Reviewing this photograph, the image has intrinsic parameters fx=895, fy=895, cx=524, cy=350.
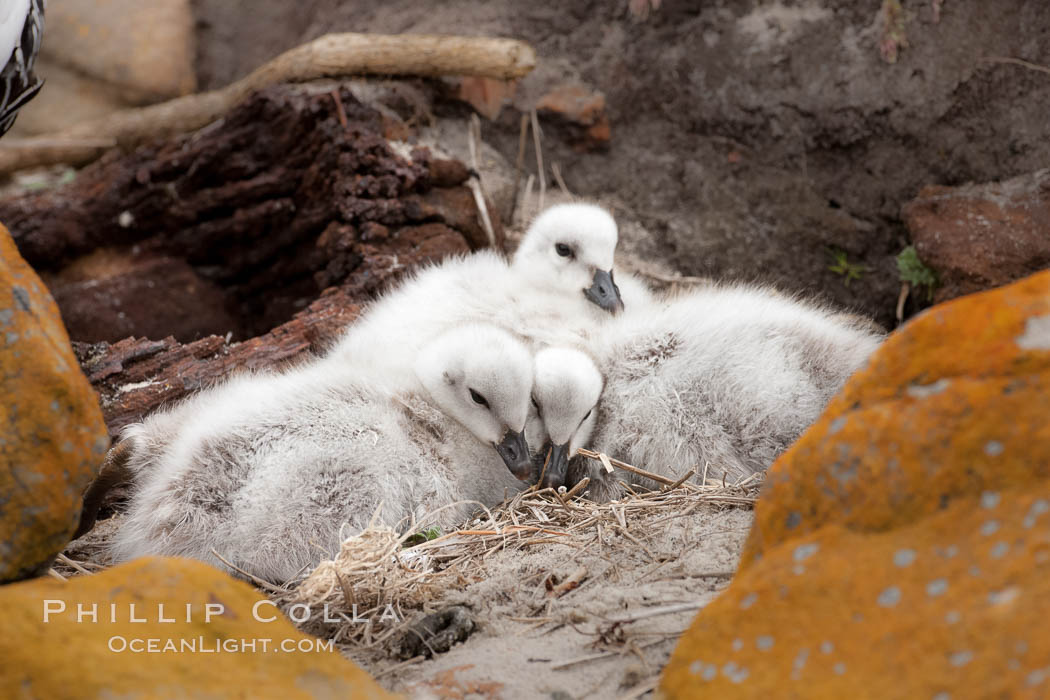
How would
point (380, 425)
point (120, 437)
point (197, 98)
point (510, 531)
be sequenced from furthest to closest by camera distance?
point (197, 98)
point (120, 437)
point (380, 425)
point (510, 531)

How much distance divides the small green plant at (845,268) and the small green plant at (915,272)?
304mm

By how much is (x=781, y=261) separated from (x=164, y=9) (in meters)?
5.68

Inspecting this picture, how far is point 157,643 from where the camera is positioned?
1.62 metres

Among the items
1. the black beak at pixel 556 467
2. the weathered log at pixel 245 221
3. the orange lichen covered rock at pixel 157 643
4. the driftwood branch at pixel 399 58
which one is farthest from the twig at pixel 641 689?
the driftwood branch at pixel 399 58

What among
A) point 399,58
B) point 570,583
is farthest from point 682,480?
point 399,58

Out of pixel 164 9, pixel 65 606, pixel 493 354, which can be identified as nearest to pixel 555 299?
pixel 493 354

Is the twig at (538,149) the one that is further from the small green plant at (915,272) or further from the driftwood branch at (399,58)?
the small green plant at (915,272)

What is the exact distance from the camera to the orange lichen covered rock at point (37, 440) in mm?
1807

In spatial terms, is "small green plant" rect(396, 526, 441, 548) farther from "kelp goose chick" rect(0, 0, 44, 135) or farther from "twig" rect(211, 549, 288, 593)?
"kelp goose chick" rect(0, 0, 44, 135)

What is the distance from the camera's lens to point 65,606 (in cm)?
165

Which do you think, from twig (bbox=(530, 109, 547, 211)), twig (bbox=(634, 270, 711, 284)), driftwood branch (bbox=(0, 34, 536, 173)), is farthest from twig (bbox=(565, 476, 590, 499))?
driftwood branch (bbox=(0, 34, 536, 173))

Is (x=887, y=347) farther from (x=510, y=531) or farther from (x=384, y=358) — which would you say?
(x=384, y=358)

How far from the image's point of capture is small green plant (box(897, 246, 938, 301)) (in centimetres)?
436

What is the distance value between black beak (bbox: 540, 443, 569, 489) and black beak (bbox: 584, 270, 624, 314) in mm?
801
